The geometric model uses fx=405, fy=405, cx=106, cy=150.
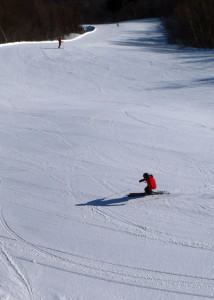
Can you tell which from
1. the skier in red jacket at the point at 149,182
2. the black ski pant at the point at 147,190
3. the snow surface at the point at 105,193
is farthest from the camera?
the black ski pant at the point at 147,190

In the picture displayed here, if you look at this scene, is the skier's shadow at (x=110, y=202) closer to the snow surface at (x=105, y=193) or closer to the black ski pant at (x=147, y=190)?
the snow surface at (x=105, y=193)

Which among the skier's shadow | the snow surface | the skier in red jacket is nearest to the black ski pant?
the skier in red jacket

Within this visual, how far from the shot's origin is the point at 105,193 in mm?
6793

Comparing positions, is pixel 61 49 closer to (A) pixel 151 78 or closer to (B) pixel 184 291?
(A) pixel 151 78

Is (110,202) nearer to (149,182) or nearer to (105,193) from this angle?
(105,193)

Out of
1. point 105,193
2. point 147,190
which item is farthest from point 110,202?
point 147,190

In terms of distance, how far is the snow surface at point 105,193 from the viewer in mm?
4602

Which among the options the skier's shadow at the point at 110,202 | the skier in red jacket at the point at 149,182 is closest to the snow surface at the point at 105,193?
the skier's shadow at the point at 110,202

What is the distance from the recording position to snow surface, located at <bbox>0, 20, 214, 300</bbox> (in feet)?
15.1

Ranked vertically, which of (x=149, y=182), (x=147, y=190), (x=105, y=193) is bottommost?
(x=105, y=193)

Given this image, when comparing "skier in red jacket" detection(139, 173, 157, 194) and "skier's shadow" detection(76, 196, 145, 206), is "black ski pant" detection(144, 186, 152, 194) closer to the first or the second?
"skier in red jacket" detection(139, 173, 157, 194)

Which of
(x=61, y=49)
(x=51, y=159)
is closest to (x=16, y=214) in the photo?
(x=51, y=159)

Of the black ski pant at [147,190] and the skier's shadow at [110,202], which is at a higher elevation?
the black ski pant at [147,190]

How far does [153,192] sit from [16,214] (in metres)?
2.17
